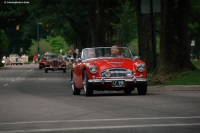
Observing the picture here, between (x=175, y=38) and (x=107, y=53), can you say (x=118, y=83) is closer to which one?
(x=107, y=53)

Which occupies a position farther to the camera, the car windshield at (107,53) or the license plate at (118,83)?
the car windshield at (107,53)

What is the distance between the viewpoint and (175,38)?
27.1 m

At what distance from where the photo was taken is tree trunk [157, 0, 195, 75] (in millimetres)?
26906

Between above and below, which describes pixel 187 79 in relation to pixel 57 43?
below

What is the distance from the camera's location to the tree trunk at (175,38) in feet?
88.3

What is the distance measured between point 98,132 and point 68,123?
1.66 metres

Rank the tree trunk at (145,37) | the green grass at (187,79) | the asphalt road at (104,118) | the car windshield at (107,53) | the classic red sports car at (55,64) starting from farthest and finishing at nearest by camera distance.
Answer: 1. the classic red sports car at (55,64)
2. the tree trunk at (145,37)
3. the green grass at (187,79)
4. the car windshield at (107,53)
5. the asphalt road at (104,118)

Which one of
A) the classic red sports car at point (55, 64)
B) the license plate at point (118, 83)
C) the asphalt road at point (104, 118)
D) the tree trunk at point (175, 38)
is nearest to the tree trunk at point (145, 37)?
the tree trunk at point (175, 38)

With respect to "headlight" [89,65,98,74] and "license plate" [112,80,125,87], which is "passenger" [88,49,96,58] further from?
"license plate" [112,80,125,87]

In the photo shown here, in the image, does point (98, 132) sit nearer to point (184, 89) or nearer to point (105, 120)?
point (105, 120)

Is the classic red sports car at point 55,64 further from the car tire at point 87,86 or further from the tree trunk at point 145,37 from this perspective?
the car tire at point 87,86

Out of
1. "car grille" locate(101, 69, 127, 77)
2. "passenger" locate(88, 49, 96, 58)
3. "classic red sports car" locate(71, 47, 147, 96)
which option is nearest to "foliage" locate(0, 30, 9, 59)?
"passenger" locate(88, 49, 96, 58)

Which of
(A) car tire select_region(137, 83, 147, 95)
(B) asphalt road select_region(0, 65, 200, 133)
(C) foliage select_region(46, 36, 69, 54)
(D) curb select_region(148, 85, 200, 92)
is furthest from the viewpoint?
(C) foliage select_region(46, 36, 69, 54)

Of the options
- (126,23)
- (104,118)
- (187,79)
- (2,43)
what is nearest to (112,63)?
(187,79)
